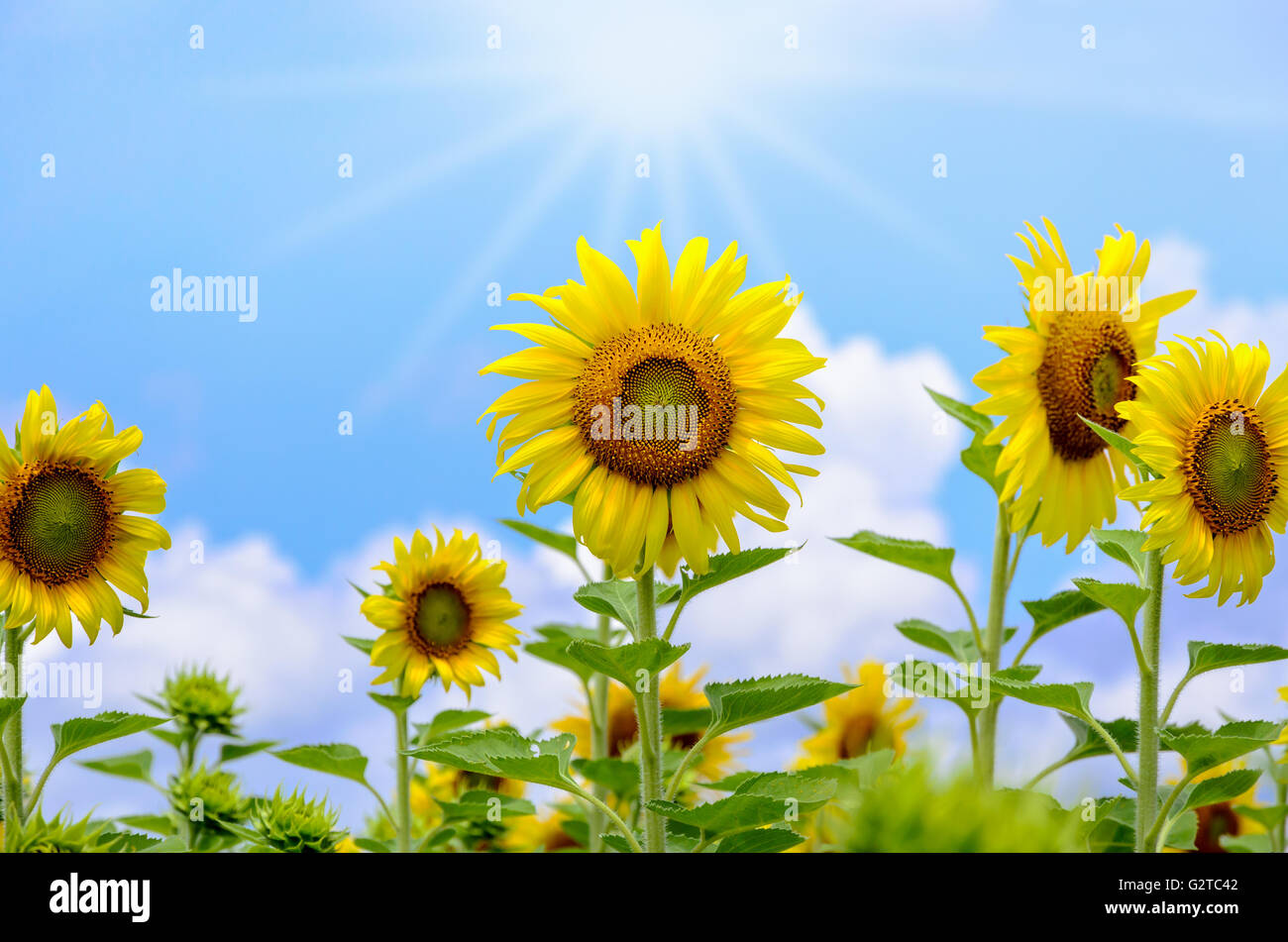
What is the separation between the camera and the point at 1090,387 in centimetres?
284

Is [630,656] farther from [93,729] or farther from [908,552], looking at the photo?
[93,729]

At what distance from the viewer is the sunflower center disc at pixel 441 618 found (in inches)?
129

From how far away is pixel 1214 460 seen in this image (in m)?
2.31

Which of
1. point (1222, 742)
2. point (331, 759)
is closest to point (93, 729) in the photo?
point (331, 759)

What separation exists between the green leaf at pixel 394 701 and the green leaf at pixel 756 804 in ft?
4.45

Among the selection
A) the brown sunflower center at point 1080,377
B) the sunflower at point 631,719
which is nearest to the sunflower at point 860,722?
the sunflower at point 631,719

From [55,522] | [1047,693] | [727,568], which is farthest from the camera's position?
[55,522]

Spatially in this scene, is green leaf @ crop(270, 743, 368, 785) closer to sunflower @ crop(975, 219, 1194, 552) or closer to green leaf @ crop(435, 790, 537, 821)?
green leaf @ crop(435, 790, 537, 821)

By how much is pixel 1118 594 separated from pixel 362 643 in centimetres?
210

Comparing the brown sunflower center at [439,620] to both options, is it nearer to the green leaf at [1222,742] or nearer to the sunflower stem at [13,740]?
the sunflower stem at [13,740]

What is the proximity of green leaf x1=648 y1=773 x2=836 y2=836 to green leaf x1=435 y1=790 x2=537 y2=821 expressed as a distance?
0.92 m

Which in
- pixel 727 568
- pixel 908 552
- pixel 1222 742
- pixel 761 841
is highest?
pixel 908 552

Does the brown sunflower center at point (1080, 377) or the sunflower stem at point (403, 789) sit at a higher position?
the brown sunflower center at point (1080, 377)
